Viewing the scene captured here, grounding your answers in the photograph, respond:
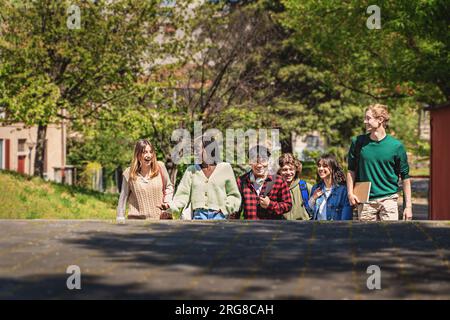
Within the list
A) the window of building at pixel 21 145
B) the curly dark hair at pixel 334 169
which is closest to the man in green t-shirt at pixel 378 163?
the curly dark hair at pixel 334 169

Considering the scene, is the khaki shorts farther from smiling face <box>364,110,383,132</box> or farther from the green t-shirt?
smiling face <box>364,110,383,132</box>

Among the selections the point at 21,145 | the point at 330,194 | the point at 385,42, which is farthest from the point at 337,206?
the point at 21,145

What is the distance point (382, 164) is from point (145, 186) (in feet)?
7.96

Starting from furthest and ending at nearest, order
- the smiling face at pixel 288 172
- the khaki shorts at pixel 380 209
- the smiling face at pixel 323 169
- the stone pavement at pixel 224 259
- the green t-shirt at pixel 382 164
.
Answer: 1. the smiling face at pixel 288 172
2. the smiling face at pixel 323 169
3. the khaki shorts at pixel 380 209
4. the green t-shirt at pixel 382 164
5. the stone pavement at pixel 224 259

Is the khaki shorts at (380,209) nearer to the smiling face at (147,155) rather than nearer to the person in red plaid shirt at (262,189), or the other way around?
the person in red plaid shirt at (262,189)

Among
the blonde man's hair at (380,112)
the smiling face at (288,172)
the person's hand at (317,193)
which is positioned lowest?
the person's hand at (317,193)

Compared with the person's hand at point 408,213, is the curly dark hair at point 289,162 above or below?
above

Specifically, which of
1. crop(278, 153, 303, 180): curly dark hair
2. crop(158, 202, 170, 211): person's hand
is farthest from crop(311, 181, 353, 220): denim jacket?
crop(158, 202, 170, 211): person's hand

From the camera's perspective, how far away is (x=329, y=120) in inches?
1836

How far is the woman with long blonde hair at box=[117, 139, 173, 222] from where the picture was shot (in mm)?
9672

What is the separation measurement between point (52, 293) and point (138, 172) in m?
4.47

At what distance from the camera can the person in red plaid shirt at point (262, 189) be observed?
9.68 metres

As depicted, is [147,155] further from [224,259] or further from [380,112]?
[224,259]
